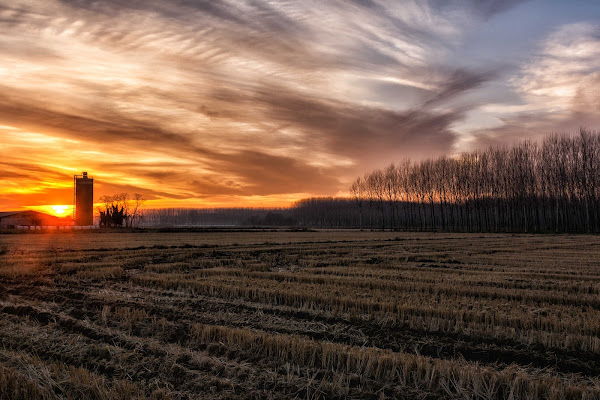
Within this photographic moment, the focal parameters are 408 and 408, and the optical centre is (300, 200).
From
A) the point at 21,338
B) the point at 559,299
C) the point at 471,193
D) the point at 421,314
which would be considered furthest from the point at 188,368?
the point at 471,193

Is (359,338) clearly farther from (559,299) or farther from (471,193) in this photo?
(471,193)

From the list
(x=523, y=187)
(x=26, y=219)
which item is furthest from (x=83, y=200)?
(x=523, y=187)

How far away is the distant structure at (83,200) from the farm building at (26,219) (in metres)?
5.43

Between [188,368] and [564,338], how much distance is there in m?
6.87

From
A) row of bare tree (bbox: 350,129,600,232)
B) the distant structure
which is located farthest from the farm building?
row of bare tree (bbox: 350,129,600,232)

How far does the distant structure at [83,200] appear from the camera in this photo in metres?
109

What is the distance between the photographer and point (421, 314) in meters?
9.68

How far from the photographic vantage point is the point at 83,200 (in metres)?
110

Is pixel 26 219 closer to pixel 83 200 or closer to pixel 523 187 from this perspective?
pixel 83 200

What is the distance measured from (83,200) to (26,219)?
1409 centimetres

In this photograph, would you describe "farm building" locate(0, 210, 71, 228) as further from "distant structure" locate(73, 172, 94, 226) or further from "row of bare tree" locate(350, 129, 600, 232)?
"row of bare tree" locate(350, 129, 600, 232)

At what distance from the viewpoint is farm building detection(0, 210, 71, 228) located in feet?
316

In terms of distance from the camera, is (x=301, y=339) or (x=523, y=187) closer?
(x=301, y=339)

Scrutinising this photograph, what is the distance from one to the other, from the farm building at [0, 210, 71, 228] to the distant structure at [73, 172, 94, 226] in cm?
543
